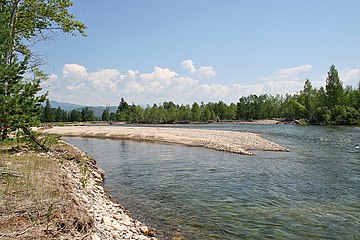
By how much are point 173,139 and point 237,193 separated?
28.6 metres

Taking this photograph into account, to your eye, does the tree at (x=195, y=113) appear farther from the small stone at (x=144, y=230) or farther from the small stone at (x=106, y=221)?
the small stone at (x=106, y=221)

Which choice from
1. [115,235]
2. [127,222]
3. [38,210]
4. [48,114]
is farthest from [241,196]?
[48,114]

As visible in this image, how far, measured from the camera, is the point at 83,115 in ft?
621

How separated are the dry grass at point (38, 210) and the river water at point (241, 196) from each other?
3.64m

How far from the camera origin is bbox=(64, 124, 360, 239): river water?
33.7 ft

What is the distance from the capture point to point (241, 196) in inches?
568

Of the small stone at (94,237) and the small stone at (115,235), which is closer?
the small stone at (94,237)

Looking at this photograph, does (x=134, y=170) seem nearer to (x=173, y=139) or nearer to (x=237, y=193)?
(x=237, y=193)

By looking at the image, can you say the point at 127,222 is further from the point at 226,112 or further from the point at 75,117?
the point at 75,117

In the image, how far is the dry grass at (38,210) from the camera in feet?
19.7

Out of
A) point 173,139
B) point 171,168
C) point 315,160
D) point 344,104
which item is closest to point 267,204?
point 171,168

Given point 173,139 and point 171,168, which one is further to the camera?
point 173,139

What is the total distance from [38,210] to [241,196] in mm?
10432

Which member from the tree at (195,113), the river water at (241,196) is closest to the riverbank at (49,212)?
the river water at (241,196)
